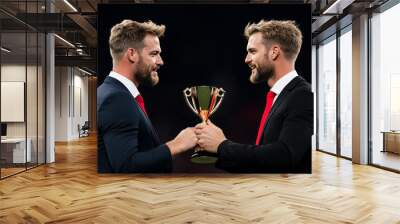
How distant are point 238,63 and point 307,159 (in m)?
1.67

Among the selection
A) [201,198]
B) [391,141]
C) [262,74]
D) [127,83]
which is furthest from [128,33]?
[391,141]

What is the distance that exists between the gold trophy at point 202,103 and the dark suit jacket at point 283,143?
0.22 meters

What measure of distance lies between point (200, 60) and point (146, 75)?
85 cm

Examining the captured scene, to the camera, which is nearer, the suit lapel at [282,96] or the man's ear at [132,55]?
the man's ear at [132,55]

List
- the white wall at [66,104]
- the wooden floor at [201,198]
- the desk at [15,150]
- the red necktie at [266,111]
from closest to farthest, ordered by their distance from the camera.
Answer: the wooden floor at [201,198]
the red necktie at [266,111]
the desk at [15,150]
the white wall at [66,104]

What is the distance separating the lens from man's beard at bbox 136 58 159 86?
5559 millimetres

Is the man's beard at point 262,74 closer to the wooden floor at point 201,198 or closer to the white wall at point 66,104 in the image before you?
the wooden floor at point 201,198

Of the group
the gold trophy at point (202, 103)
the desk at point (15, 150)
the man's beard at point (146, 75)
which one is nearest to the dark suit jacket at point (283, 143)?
the gold trophy at point (202, 103)

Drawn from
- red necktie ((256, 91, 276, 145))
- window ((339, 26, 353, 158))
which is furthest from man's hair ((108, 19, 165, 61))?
window ((339, 26, 353, 158))

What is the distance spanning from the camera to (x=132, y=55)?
5.39 m

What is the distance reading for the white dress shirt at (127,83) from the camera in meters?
5.55

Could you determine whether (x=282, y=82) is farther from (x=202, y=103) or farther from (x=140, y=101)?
(x=140, y=101)

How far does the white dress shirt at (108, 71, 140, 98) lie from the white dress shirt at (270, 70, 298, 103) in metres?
1.86

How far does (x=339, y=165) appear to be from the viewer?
28.7ft
